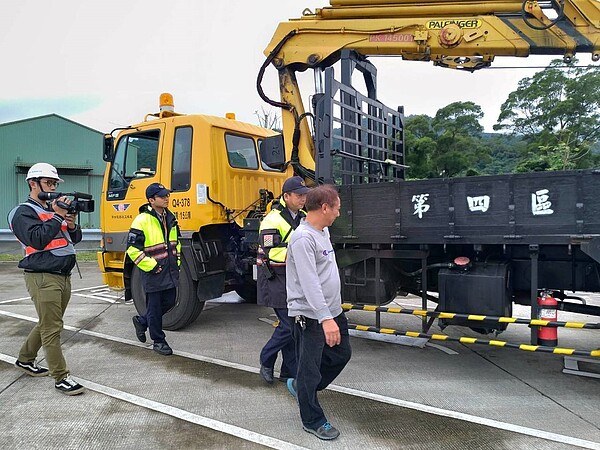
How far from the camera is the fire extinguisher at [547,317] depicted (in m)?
4.04

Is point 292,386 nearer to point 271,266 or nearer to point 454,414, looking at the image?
point 271,266

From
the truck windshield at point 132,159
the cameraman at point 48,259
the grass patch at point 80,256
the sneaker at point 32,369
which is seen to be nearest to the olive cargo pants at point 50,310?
the cameraman at point 48,259

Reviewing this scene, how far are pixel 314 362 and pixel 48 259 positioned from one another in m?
2.29

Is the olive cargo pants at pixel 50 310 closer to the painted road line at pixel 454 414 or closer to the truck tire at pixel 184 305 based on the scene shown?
the painted road line at pixel 454 414

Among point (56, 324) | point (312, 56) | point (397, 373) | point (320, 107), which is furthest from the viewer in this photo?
point (312, 56)

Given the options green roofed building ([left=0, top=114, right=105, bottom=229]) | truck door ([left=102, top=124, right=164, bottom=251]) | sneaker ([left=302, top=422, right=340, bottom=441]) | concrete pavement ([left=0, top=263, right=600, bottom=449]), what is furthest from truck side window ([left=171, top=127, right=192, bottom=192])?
green roofed building ([left=0, top=114, right=105, bottom=229])

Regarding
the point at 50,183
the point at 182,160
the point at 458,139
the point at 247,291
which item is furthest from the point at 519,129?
the point at 50,183

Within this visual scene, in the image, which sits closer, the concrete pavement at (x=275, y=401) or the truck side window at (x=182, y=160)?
the concrete pavement at (x=275, y=401)

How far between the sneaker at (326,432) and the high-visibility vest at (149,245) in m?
2.49

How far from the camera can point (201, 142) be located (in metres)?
5.95

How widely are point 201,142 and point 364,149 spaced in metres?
1.93

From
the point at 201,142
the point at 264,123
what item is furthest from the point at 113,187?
the point at 264,123

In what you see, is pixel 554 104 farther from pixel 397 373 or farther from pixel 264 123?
pixel 397 373

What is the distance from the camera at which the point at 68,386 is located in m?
3.97
